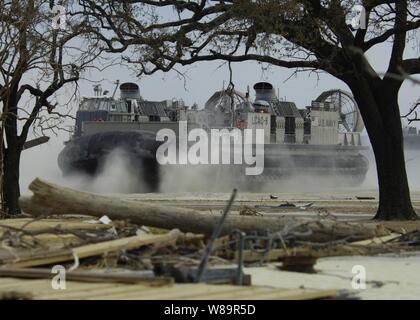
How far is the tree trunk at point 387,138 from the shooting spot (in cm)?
2116

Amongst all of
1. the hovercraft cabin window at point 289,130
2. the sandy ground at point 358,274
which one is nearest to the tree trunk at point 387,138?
the sandy ground at point 358,274

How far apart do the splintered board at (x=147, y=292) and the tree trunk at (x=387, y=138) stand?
45.8 ft

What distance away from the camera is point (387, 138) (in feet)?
70.2

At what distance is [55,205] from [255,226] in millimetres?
2478

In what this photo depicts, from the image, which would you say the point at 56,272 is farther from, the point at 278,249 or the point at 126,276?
the point at 278,249

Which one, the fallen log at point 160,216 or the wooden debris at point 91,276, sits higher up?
the fallen log at point 160,216

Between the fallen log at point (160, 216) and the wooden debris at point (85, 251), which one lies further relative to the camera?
the fallen log at point (160, 216)

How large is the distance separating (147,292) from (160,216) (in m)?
3.51

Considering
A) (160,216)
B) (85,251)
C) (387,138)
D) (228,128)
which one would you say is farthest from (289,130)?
(85,251)

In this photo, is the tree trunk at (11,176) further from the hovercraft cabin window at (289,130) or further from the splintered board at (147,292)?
the hovercraft cabin window at (289,130)

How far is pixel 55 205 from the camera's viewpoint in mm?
10273

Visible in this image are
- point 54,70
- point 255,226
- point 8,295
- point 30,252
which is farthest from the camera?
point 54,70

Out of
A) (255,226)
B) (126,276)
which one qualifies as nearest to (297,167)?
(255,226)

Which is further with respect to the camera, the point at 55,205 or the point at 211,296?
the point at 55,205
